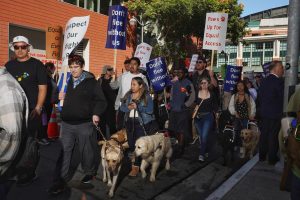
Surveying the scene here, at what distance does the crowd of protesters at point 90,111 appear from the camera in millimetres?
2799

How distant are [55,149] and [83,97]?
3018 mm

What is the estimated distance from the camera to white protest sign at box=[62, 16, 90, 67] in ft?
27.5

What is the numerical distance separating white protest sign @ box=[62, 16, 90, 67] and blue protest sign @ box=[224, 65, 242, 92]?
5.74 meters

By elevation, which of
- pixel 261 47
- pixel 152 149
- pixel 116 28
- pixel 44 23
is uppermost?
pixel 261 47

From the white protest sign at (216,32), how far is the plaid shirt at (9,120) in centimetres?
867

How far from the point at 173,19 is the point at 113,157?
20.3 m

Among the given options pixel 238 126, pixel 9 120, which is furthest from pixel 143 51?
pixel 9 120

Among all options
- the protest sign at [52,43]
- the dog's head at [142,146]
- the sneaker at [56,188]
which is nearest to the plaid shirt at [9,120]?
the sneaker at [56,188]

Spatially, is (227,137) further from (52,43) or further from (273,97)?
(52,43)

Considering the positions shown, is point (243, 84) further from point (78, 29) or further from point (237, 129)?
point (78, 29)

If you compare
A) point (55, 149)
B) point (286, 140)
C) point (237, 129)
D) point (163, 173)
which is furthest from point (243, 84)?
point (286, 140)

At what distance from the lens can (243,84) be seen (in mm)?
8469

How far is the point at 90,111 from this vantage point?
555 centimetres

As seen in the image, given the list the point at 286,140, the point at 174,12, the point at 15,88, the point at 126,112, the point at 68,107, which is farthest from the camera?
the point at 174,12
